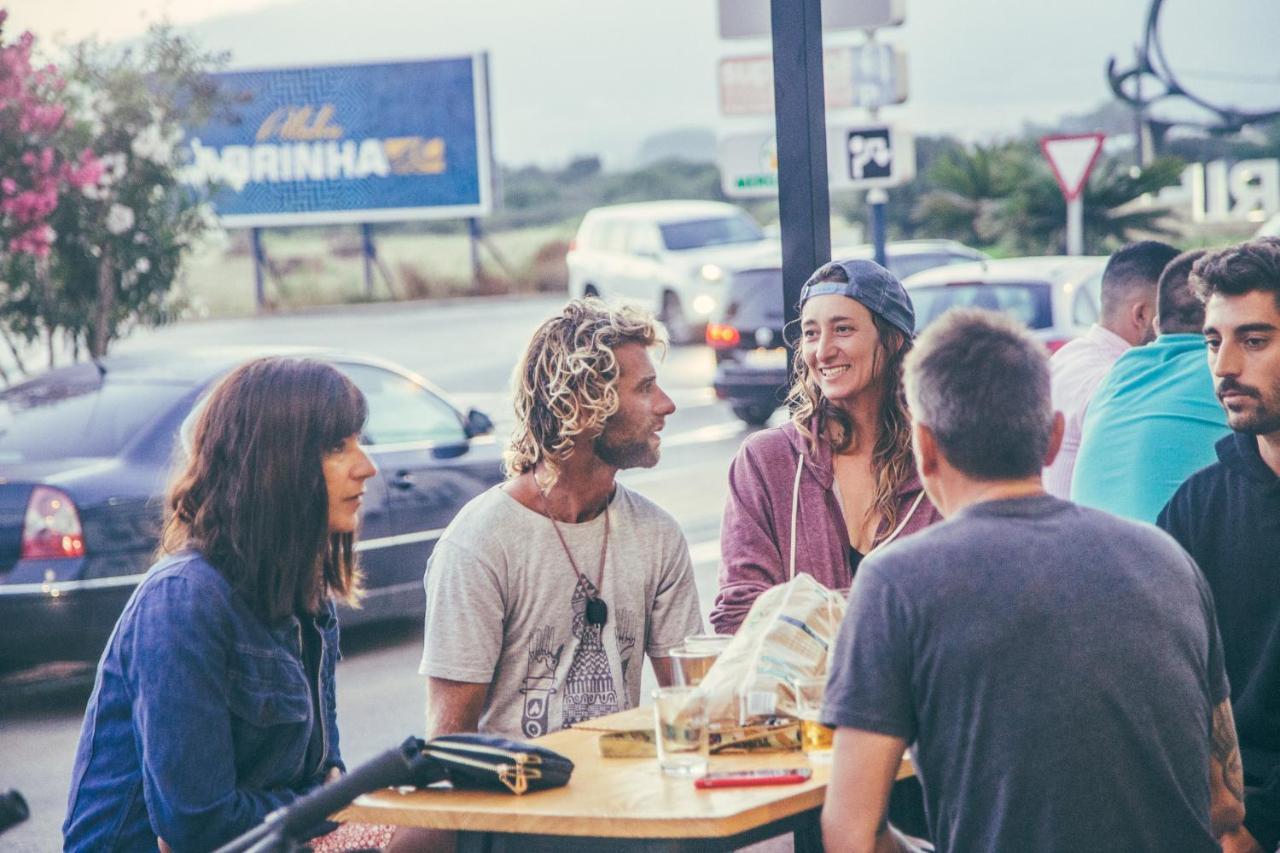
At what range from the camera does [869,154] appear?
43.5ft

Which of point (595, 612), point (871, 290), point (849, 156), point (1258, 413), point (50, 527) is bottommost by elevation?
point (50, 527)

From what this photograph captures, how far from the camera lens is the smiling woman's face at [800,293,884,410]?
13.8ft

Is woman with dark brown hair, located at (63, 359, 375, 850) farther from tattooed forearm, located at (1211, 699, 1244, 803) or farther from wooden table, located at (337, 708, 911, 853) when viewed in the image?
tattooed forearm, located at (1211, 699, 1244, 803)

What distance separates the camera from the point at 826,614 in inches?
124

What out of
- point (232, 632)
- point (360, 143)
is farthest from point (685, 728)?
point (360, 143)

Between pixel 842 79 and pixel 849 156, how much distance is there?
103 cm

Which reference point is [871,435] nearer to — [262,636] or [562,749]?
[562,749]

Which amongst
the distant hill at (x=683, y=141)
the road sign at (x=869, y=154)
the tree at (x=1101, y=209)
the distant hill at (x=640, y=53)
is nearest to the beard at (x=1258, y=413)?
the road sign at (x=869, y=154)

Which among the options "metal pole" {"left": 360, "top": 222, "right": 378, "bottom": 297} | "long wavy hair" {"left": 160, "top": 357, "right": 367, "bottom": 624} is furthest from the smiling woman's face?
"metal pole" {"left": 360, "top": 222, "right": 378, "bottom": 297}

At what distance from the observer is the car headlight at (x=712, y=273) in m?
24.7

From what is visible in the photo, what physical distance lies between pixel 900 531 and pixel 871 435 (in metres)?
0.28

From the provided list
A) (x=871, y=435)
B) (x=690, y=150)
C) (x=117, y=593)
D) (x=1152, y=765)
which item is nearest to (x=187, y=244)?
(x=117, y=593)

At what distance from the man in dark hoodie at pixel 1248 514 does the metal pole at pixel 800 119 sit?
3.93ft

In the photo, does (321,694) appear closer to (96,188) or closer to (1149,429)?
(1149,429)
